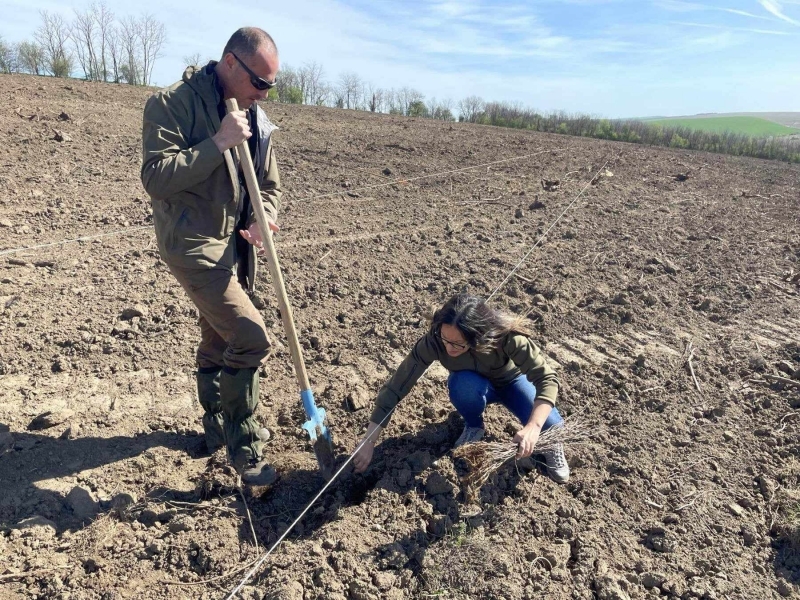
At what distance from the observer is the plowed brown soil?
258 cm

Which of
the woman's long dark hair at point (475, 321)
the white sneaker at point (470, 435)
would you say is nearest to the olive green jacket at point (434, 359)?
the woman's long dark hair at point (475, 321)

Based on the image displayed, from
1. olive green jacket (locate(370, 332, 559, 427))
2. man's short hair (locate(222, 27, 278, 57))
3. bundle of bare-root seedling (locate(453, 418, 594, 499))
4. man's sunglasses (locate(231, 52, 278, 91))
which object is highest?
man's short hair (locate(222, 27, 278, 57))

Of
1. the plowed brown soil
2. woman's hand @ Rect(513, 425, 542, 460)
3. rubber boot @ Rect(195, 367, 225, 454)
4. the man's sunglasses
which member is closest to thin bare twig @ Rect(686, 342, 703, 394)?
the plowed brown soil

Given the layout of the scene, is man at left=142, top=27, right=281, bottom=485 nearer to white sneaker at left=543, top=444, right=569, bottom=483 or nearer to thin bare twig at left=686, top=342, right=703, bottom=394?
white sneaker at left=543, top=444, right=569, bottom=483

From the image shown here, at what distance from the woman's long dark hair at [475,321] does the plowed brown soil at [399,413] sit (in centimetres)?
74

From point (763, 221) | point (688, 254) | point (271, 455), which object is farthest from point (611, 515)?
point (763, 221)

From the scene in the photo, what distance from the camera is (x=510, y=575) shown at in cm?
254

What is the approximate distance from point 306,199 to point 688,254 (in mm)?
4767

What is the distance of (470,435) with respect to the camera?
332 cm

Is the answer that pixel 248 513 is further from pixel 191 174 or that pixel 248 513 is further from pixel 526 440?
pixel 191 174

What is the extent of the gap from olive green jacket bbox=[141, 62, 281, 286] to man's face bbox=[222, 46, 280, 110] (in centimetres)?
9

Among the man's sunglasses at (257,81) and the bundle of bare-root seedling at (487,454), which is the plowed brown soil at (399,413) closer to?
the bundle of bare-root seedling at (487,454)

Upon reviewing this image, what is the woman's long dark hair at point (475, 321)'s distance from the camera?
9.18 feet

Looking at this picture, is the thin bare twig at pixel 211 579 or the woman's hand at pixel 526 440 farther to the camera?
the woman's hand at pixel 526 440
